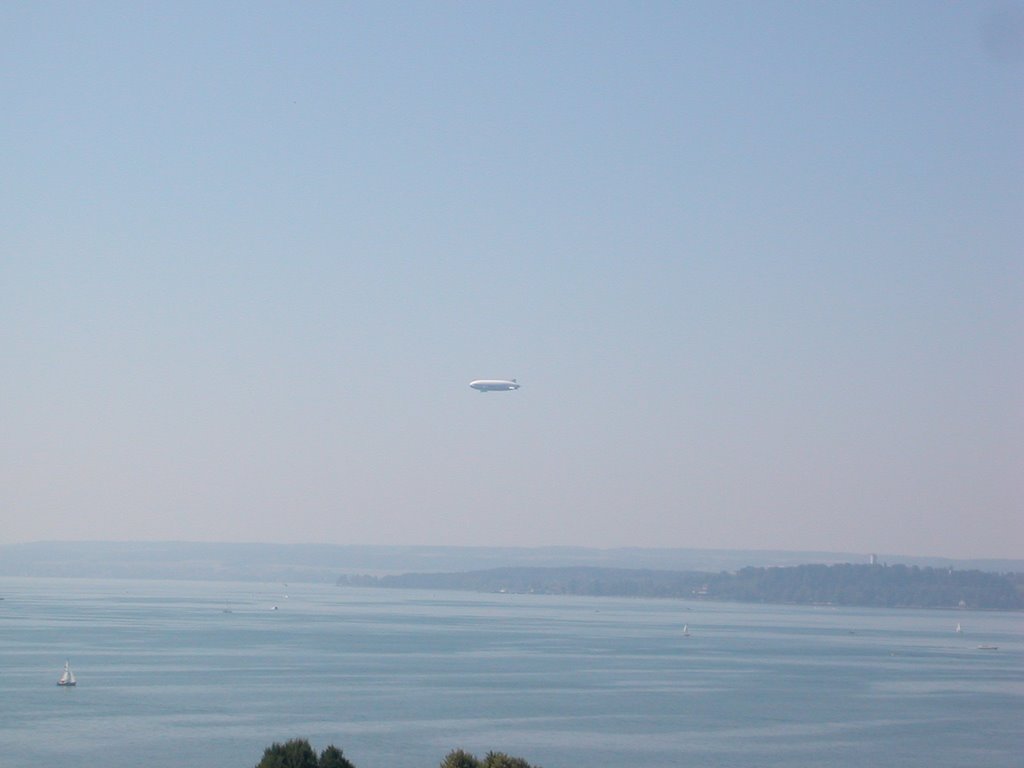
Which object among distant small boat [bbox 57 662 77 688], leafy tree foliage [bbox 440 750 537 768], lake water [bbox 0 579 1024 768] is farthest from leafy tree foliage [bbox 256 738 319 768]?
distant small boat [bbox 57 662 77 688]

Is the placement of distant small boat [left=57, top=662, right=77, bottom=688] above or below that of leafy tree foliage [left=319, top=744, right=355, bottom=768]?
below

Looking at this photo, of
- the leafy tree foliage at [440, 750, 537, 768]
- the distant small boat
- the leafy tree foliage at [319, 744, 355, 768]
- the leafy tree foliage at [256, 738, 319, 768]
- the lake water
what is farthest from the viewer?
the distant small boat

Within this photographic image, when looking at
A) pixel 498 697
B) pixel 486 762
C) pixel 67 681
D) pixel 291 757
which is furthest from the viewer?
pixel 67 681

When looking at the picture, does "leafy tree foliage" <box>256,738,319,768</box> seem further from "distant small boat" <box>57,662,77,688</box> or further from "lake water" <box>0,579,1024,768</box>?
"distant small boat" <box>57,662,77,688</box>

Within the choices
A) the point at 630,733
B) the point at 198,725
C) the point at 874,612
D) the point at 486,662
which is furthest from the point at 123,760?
the point at 874,612

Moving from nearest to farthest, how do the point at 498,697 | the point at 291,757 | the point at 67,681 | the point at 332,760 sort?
the point at 291,757, the point at 332,760, the point at 498,697, the point at 67,681

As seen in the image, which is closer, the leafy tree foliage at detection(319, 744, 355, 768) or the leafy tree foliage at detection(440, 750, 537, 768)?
the leafy tree foliage at detection(440, 750, 537, 768)

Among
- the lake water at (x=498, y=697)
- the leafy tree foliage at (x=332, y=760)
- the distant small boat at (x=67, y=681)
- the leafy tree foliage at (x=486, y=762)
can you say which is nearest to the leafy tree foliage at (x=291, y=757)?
the leafy tree foliage at (x=332, y=760)

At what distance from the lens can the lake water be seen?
42312 mm

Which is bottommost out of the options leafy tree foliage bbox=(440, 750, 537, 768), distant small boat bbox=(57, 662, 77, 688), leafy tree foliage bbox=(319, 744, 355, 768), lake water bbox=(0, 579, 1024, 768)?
lake water bbox=(0, 579, 1024, 768)

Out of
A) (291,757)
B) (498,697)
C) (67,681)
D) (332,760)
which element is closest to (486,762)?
(332,760)

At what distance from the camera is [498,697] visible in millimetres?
56500

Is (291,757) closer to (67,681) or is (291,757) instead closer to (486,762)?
(486,762)

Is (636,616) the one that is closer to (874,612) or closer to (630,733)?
(874,612)
